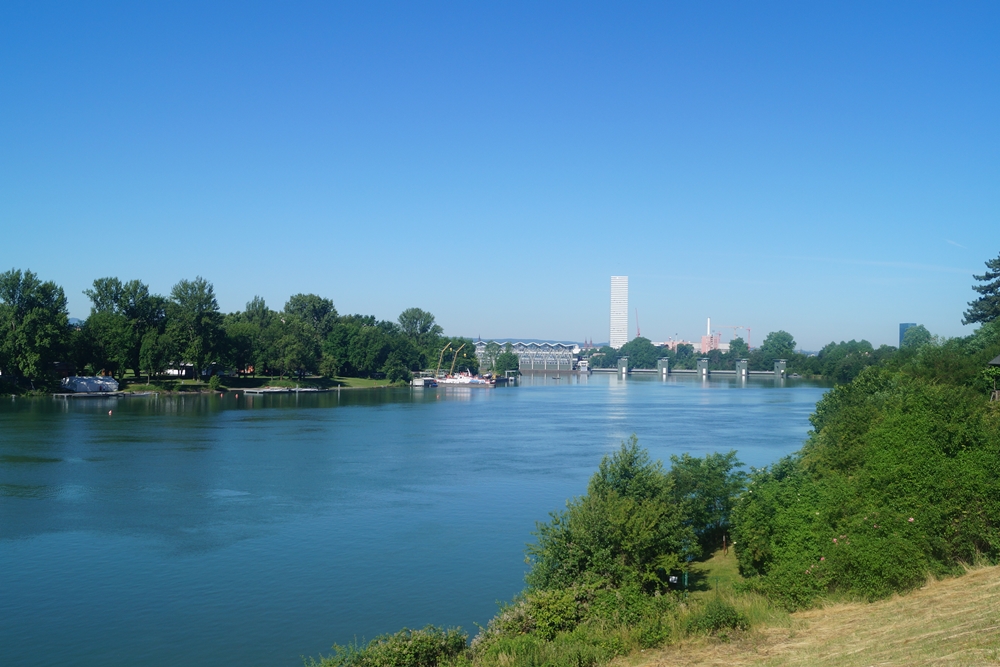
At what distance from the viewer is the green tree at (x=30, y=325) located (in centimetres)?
4947

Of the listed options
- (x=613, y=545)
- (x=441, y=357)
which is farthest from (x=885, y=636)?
(x=441, y=357)

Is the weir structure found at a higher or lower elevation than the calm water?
higher

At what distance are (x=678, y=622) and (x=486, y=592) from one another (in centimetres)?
514

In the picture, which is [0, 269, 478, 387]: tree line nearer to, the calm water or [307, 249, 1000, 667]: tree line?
the calm water

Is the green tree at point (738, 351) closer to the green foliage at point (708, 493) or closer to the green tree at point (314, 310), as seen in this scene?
the green tree at point (314, 310)

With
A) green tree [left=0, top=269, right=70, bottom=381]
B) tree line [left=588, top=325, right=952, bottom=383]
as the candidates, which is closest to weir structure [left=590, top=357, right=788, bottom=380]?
tree line [left=588, top=325, right=952, bottom=383]

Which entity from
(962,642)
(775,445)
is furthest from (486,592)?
(775,445)

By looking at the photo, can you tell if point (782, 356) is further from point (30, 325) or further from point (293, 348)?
point (30, 325)

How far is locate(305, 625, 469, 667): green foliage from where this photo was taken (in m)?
8.88

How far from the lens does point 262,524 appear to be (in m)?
18.7

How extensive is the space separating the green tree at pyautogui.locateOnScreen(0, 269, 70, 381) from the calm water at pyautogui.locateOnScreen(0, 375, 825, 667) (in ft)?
35.3

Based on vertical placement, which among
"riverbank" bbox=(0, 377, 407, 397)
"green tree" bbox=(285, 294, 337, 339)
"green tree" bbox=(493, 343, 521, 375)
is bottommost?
"riverbank" bbox=(0, 377, 407, 397)

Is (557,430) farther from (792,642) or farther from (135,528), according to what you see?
(792,642)

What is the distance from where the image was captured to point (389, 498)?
22.0 metres
